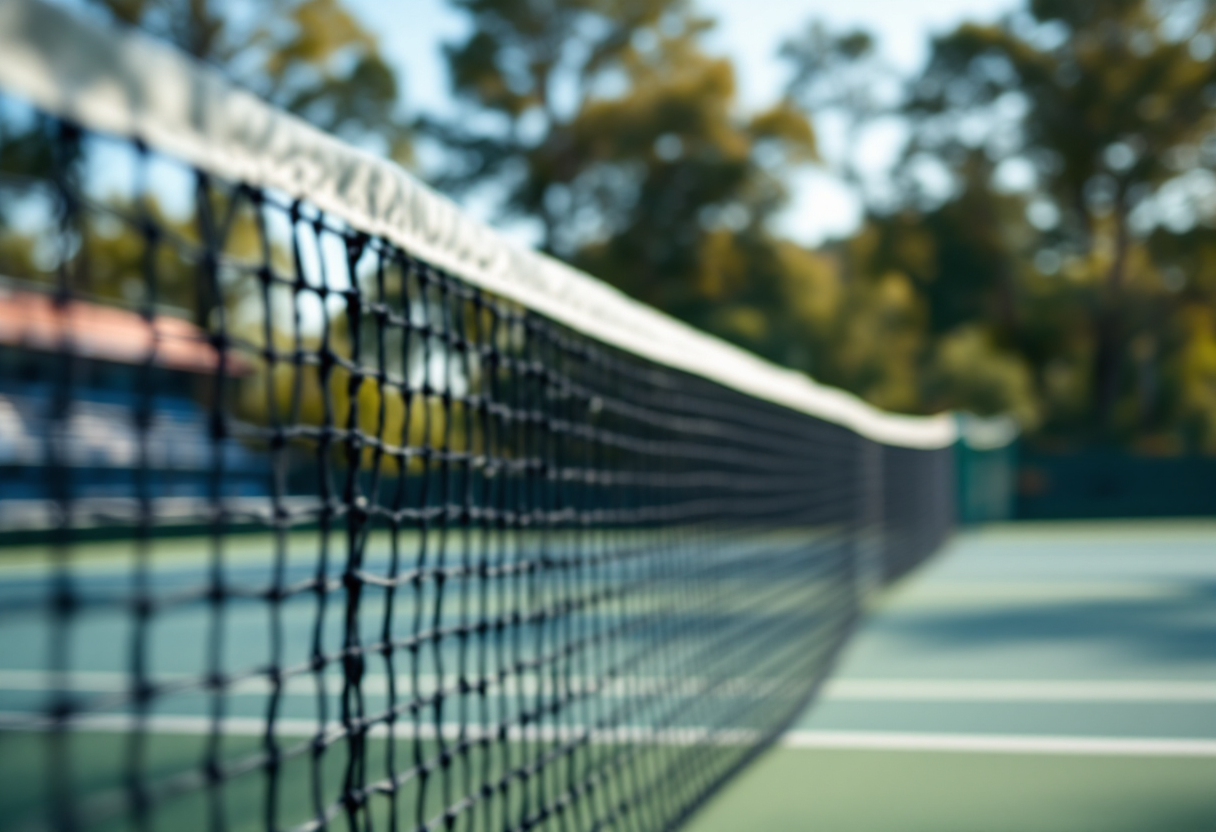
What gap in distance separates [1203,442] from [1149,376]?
5.73 feet

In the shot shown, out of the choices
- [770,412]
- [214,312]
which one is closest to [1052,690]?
[770,412]

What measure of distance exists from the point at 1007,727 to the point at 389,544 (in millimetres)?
1868

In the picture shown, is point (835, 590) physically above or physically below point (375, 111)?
below

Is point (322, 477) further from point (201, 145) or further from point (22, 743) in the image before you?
point (22, 743)

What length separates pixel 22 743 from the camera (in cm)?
385

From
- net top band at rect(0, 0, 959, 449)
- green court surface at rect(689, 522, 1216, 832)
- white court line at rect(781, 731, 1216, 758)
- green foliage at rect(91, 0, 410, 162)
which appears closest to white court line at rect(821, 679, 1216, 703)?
green court surface at rect(689, 522, 1216, 832)

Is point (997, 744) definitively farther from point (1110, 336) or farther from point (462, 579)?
point (1110, 336)

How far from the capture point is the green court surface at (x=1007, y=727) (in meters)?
2.82

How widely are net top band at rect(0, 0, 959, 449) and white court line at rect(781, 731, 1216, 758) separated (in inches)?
52.0

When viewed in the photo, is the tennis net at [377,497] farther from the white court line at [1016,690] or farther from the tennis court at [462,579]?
the white court line at [1016,690]

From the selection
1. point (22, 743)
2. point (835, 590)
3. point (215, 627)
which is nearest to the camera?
point (215, 627)

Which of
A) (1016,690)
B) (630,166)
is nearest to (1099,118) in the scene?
(630,166)

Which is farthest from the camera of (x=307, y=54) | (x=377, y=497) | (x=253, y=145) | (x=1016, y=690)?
(x=307, y=54)

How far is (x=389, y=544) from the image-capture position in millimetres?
4105
